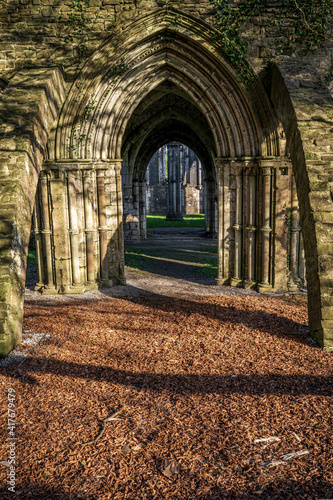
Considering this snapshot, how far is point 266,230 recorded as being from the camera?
6.73 m

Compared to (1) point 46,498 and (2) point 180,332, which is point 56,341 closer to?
(2) point 180,332

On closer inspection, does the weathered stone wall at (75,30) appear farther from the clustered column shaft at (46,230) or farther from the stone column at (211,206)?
the stone column at (211,206)

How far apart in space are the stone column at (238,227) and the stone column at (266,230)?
427mm

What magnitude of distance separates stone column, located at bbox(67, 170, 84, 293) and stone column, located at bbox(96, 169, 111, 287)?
42 centimetres

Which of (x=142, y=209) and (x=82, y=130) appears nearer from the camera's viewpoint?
(x=82, y=130)

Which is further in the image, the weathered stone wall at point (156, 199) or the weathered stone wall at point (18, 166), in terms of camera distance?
the weathered stone wall at point (156, 199)

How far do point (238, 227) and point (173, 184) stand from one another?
1830 centimetres

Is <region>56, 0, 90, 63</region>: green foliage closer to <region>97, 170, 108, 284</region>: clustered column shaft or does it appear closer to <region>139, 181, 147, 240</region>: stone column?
<region>97, 170, 108, 284</region>: clustered column shaft

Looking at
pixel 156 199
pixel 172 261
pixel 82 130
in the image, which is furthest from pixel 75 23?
pixel 156 199

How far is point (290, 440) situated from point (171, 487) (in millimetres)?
917

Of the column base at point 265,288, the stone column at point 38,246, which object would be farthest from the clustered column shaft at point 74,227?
the column base at point 265,288

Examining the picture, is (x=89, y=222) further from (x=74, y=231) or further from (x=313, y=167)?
(x=313, y=167)

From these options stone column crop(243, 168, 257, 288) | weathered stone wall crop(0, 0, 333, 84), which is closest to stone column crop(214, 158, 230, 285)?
stone column crop(243, 168, 257, 288)

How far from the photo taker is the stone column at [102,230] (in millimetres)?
7090
